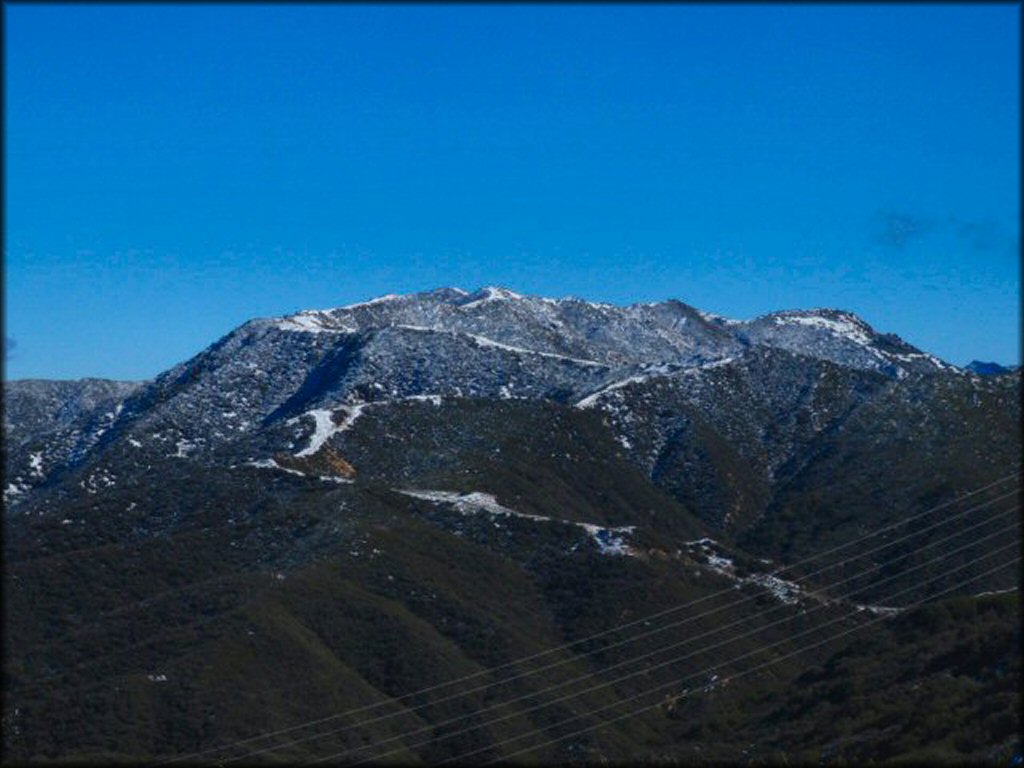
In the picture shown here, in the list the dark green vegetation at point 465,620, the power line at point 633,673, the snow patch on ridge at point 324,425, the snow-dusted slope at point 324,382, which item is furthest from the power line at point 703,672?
the snow patch on ridge at point 324,425

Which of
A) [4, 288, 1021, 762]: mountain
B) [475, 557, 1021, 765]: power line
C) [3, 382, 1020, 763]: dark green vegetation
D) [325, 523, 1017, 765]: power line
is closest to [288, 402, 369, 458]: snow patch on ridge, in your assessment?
[4, 288, 1021, 762]: mountain

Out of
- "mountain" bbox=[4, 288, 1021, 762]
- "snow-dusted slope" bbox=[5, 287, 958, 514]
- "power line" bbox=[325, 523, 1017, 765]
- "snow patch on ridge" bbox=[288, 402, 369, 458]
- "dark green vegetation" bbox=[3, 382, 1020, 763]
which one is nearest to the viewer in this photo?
"dark green vegetation" bbox=[3, 382, 1020, 763]

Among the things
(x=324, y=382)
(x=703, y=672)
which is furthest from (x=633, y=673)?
(x=324, y=382)

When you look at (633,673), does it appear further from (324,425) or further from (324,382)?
(324,382)

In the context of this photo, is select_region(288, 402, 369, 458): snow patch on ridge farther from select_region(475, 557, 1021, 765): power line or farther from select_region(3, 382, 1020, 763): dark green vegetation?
select_region(475, 557, 1021, 765): power line

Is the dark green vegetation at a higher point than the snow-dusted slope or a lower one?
lower

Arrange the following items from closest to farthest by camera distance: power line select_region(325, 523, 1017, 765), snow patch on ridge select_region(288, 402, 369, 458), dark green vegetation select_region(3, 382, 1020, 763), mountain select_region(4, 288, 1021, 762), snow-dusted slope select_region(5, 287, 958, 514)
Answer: dark green vegetation select_region(3, 382, 1020, 763) → power line select_region(325, 523, 1017, 765) → mountain select_region(4, 288, 1021, 762) → snow patch on ridge select_region(288, 402, 369, 458) → snow-dusted slope select_region(5, 287, 958, 514)

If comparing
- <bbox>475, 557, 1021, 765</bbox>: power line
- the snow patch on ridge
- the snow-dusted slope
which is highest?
the snow-dusted slope

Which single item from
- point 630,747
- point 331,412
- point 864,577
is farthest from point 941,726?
point 331,412
